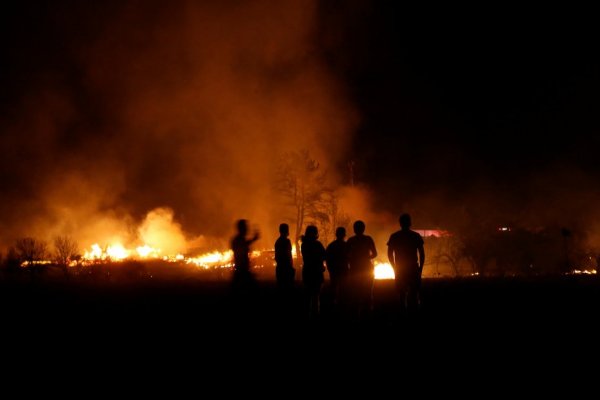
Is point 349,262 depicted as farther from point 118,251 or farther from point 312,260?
point 118,251

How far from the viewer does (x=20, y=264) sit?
23703mm

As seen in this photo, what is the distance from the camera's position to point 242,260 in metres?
7.52

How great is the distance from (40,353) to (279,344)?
3.23 metres

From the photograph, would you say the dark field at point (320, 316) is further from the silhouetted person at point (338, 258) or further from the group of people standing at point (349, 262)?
the silhouetted person at point (338, 258)

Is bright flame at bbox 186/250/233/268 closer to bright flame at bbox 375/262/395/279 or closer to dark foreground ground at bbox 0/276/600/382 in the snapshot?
bright flame at bbox 375/262/395/279

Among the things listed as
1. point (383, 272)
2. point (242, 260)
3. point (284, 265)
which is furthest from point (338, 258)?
point (383, 272)

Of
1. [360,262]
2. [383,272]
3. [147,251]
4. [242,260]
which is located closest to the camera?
[242,260]

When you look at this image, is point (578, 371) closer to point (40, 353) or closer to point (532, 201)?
point (40, 353)

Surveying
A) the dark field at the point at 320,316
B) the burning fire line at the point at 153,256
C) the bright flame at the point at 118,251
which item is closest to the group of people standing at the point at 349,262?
the dark field at the point at 320,316

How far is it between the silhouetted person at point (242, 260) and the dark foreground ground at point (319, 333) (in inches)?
7.3

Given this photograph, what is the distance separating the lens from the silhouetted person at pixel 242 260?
7.45 m

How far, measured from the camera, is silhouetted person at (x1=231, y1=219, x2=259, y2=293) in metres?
7.45

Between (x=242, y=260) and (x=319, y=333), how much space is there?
5.41 ft

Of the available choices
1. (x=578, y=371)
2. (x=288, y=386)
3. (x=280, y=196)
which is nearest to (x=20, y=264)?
(x=280, y=196)
